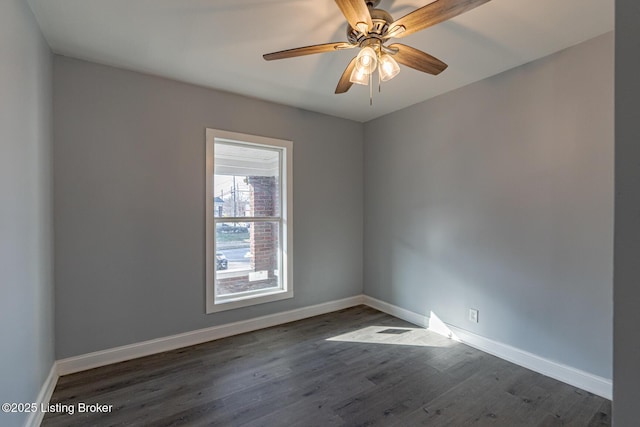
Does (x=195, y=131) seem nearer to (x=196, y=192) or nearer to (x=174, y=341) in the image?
(x=196, y=192)

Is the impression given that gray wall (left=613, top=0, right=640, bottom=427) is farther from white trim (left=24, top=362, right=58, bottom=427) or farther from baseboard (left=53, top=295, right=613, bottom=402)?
white trim (left=24, top=362, right=58, bottom=427)

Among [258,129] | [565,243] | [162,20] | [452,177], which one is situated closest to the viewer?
[162,20]

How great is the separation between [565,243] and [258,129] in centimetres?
298

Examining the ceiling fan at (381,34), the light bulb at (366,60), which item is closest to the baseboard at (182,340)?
the ceiling fan at (381,34)

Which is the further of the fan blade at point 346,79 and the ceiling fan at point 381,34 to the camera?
the fan blade at point 346,79

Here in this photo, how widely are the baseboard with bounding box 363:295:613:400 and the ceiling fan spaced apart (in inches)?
93.0

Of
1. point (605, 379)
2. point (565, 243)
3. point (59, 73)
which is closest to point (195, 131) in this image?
point (59, 73)

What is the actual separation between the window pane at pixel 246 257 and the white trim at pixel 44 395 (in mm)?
1344

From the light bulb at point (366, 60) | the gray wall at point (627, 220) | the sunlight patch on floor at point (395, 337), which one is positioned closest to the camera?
the gray wall at point (627, 220)

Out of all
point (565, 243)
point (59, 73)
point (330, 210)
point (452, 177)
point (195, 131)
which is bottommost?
point (565, 243)

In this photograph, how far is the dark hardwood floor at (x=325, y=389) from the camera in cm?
188

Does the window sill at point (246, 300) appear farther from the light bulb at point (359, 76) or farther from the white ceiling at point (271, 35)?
the light bulb at point (359, 76)

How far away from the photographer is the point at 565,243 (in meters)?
2.25

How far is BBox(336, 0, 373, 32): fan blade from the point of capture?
1.42m
